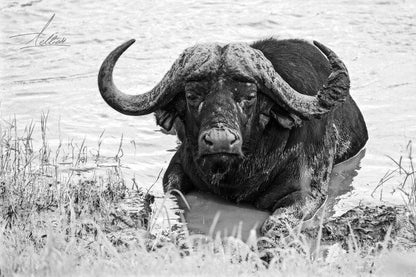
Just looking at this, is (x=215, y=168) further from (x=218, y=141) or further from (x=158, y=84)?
(x=158, y=84)

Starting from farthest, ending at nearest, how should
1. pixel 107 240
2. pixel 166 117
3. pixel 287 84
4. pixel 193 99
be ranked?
pixel 166 117
pixel 287 84
pixel 193 99
pixel 107 240

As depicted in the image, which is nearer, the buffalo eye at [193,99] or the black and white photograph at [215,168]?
the black and white photograph at [215,168]

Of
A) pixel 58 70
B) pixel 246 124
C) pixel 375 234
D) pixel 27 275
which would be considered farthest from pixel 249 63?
pixel 58 70

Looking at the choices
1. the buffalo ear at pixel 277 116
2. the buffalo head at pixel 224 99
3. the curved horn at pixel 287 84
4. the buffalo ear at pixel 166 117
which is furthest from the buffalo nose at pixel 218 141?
the buffalo ear at pixel 166 117

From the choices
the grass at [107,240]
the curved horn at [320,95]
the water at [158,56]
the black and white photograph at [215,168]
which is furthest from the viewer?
the water at [158,56]

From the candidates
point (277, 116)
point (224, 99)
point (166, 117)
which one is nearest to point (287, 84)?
point (277, 116)

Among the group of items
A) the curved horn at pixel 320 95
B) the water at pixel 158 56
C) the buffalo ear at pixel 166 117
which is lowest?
the water at pixel 158 56

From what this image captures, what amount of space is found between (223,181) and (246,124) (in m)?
0.61

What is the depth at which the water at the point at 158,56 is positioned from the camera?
338 inches

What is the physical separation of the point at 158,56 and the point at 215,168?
4.39 meters

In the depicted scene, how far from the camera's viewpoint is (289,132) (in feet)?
23.5

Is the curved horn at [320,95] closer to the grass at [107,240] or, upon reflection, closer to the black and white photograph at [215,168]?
the black and white photograph at [215,168]

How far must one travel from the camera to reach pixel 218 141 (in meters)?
6.27

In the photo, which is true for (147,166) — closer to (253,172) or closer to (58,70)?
(253,172)
